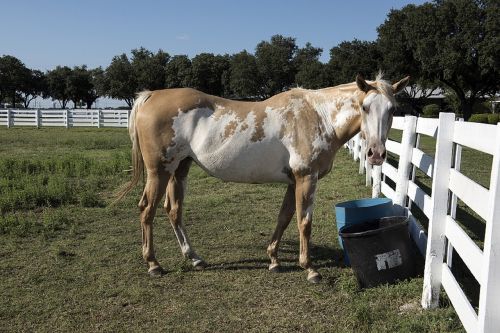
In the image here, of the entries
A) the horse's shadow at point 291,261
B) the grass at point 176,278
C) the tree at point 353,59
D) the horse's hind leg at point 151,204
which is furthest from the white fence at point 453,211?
the tree at point 353,59

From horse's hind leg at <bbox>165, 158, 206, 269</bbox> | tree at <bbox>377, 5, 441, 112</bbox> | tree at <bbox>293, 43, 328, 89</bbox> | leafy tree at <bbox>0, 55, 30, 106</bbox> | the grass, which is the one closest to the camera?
the grass

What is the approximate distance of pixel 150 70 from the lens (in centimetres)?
6544

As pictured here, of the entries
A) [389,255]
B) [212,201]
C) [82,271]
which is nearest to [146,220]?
[82,271]

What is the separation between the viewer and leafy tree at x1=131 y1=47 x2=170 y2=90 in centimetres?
6538

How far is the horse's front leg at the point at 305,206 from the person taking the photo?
439cm

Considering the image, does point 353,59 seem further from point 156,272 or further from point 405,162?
point 156,272

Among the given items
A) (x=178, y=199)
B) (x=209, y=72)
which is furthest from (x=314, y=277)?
(x=209, y=72)

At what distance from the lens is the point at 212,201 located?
303 inches

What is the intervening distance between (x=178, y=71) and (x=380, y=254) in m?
64.9

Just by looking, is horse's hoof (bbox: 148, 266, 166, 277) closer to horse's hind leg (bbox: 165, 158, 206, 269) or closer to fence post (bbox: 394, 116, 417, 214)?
horse's hind leg (bbox: 165, 158, 206, 269)

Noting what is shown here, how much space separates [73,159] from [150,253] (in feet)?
24.3

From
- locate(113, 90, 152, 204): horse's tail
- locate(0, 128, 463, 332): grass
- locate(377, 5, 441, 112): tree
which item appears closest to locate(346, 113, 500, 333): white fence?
locate(0, 128, 463, 332): grass

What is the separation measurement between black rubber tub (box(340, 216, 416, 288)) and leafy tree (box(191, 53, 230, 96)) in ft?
207

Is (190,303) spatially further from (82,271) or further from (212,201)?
(212,201)
